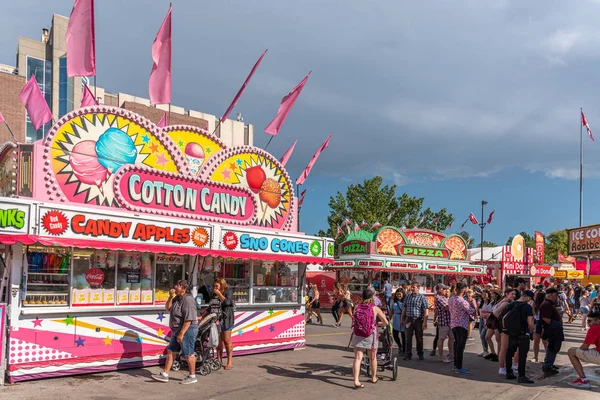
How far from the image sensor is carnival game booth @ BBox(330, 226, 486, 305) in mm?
27078

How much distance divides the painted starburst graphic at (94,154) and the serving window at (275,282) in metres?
3.97

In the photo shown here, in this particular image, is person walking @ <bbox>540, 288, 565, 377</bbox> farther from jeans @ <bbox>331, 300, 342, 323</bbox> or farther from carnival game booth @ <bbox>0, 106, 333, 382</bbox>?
jeans @ <bbox>331, 300, 342, 323</bbox>

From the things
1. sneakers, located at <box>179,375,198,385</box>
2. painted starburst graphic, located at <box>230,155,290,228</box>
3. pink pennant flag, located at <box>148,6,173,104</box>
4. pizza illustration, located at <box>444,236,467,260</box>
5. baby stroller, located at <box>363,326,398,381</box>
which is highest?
pink pennant flag, located at <box>148,6,173,104</box>

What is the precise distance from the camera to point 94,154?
1014cm

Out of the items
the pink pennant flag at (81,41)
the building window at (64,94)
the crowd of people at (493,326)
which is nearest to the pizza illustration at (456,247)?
the crowd of people at (493,326)

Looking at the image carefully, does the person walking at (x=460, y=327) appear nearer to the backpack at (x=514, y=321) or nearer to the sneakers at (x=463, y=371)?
the sneakers at (x=463, y=371)

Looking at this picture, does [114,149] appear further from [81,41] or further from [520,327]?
[520,327]

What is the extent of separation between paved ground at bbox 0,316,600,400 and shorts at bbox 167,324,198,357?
540 mm

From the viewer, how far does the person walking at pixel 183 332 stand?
29.5 ft

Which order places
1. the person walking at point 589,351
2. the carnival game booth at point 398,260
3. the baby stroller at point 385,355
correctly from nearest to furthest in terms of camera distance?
1. the person walking at point 589,351
2. the baby stroller at point 385,355
3. the carnival game booth at point 398,260

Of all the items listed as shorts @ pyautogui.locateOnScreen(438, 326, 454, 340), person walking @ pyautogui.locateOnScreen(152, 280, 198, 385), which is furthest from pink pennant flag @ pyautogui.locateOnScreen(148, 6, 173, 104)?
shorts @ pyautogui.locateOnScreen(438, 326, 454, 340)

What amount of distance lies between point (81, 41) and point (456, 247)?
25379mm

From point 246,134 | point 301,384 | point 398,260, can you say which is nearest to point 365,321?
point 301,384

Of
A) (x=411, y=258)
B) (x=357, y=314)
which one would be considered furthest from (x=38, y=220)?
(x=411, y=258)
